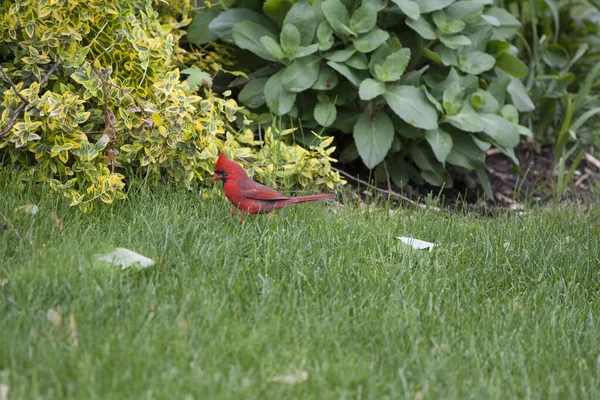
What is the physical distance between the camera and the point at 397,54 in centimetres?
490

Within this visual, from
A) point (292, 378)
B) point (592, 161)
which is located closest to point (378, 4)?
point (592, 161)

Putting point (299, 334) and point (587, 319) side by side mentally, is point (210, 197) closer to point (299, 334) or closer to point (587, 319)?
point (299, 334)

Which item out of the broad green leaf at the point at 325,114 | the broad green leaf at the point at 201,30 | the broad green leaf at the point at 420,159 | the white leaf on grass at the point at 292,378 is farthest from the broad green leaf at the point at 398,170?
the white leaf on grass at the point at 292,378

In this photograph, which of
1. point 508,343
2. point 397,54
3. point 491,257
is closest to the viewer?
point 508,343

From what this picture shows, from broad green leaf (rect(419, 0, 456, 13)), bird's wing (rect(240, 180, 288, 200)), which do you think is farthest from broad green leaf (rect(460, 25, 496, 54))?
bird's wing (rect(240, 180, 288, 200))

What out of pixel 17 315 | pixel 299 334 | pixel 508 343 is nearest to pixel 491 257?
pixel 508 343

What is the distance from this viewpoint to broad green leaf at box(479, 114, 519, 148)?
16.9ft

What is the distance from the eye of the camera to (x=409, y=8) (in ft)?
15.9

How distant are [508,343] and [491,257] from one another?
915 mm

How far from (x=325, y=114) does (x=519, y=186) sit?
196cm

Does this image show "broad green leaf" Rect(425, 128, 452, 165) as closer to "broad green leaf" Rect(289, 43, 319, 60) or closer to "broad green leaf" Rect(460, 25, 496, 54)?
"broad green leaf" Rect(460, 25, 496, 54)

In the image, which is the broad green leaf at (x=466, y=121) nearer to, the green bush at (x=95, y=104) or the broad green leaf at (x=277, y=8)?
the broad green leaf at (x=277, y=8)

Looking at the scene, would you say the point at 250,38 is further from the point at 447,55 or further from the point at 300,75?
the point at 447,55

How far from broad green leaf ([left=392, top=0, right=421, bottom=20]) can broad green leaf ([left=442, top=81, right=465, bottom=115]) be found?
52 cm
